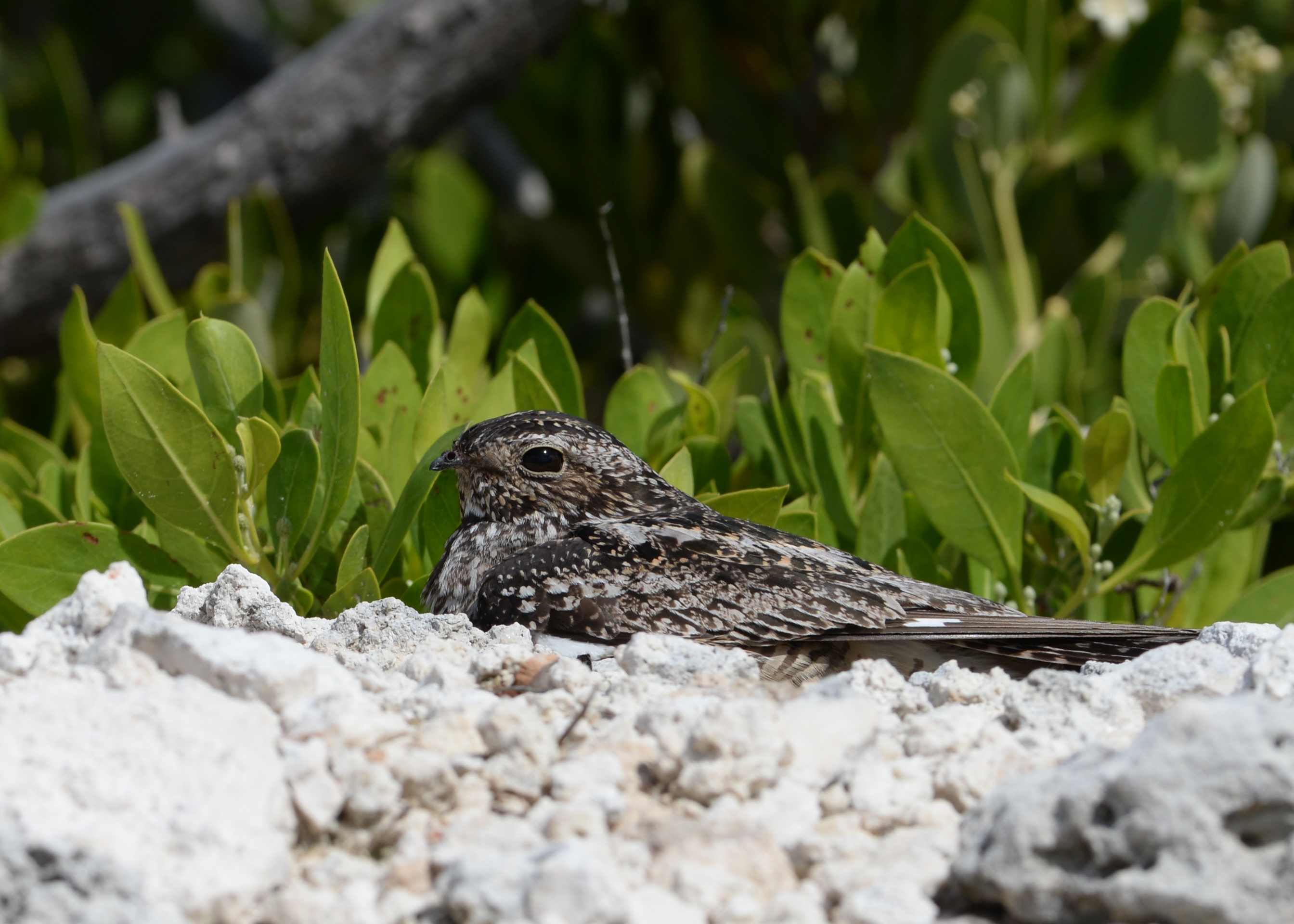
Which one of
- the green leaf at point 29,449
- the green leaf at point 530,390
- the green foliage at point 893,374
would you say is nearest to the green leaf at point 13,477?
the green foliage at point 893,374

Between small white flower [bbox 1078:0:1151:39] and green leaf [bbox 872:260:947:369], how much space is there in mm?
2703

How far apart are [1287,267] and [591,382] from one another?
4.49 metres

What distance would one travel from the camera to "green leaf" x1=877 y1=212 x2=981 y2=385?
299 cm

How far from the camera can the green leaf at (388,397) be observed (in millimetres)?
2740

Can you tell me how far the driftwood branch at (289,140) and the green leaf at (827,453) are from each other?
315 centimetres

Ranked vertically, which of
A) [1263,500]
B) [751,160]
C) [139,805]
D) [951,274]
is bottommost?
[139,805]

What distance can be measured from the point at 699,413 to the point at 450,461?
0.62 m

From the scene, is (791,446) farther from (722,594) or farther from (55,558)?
(55,558)

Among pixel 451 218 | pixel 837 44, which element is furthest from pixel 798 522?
pixel 451 218

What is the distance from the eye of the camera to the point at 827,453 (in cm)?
284

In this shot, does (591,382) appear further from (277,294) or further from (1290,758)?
(1290,758)

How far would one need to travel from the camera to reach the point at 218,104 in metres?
9.62

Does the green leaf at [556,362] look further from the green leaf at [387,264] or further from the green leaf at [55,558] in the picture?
the green leaf at [55,558]

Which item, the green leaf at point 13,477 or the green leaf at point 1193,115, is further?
the green leaf at point 1193,115
